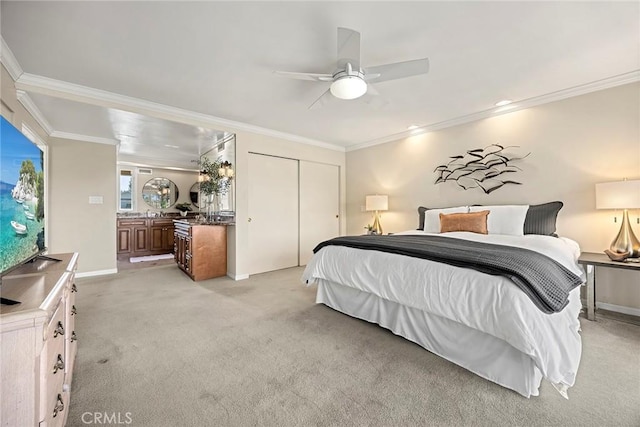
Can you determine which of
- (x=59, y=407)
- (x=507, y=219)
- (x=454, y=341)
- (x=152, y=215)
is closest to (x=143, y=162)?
(x=152, y=215)

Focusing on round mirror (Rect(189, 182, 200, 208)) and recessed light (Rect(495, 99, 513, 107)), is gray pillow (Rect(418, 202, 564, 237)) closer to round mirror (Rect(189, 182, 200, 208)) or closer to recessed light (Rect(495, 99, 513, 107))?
recessed light (Rect(495, 99, 513, 107))

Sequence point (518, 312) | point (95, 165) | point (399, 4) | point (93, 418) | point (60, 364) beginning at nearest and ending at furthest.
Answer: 1. point (60, 364)
2. point (93, 418)
3. point (518, 312)
4. point (399, 4)
5. point (95, 165)

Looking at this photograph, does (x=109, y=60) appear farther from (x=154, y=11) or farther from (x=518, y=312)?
(x=518, y=312)

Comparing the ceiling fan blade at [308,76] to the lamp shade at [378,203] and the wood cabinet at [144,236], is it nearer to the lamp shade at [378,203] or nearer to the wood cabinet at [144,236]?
the lamp shade at [378,203]

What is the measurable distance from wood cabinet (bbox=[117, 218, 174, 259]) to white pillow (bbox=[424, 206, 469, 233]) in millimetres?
6028

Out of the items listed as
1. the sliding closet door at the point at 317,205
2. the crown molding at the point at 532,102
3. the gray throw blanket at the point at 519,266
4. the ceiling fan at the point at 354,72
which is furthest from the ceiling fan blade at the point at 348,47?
the sliding closet door at the point at 317,205

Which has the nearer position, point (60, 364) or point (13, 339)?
point (13, 339)

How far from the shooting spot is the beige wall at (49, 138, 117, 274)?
13.5ft

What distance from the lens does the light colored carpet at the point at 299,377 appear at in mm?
1428

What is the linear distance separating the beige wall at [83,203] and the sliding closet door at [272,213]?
2478mm

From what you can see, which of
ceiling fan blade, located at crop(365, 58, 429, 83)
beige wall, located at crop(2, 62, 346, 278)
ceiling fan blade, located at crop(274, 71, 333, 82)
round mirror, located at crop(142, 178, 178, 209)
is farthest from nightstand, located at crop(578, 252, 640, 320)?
round mirror, located at crop(142, 178, 178, 209)

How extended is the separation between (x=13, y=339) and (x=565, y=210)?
4551mm

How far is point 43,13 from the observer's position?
1.82 m

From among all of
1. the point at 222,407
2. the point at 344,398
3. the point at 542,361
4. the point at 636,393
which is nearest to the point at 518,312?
the point at 542,361
